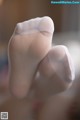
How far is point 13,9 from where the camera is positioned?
2.87 ft

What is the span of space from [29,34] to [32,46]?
0.05 meters

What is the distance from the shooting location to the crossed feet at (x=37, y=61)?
86 cm

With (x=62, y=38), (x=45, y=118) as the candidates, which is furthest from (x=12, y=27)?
(x=45, y=118)

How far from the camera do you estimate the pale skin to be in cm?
86

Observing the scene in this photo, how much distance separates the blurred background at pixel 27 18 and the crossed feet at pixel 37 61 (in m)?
0.02

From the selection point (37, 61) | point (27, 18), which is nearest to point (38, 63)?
point (37, 61)

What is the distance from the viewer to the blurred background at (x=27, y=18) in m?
0.88

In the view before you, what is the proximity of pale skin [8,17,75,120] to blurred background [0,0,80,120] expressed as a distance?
0.07ft

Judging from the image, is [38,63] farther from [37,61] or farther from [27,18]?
[27,18]

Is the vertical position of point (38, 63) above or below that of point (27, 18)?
below

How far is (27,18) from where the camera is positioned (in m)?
0.88

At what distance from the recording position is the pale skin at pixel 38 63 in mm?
858

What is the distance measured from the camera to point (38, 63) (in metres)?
0.87

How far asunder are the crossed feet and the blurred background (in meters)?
0.02
